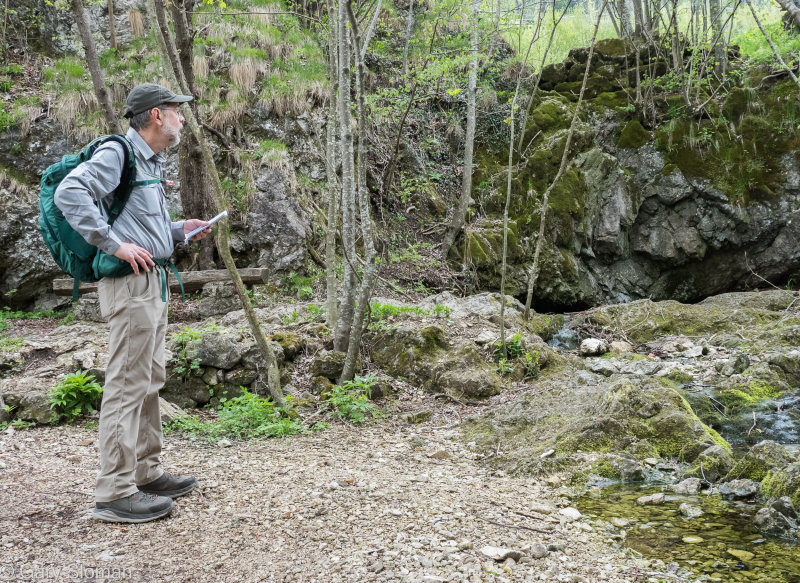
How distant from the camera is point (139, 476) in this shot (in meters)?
3.02

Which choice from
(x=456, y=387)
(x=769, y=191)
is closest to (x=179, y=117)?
(x=456, y=387)

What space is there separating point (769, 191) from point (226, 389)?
11.8 meters

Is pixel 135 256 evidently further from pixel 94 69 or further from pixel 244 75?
pixel 244 75

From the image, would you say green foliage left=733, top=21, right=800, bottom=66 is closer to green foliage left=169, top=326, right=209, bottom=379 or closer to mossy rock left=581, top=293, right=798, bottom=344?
mossy rock left=581, top=293, right=798, bottom=344

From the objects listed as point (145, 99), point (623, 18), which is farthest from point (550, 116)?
point (145, 99)

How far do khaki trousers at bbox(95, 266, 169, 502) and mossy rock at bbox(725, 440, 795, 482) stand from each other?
3665 mm

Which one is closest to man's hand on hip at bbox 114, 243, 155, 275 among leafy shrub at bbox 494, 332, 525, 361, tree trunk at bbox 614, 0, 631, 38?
leafy shrub at bbox 494, 332, 525, 361

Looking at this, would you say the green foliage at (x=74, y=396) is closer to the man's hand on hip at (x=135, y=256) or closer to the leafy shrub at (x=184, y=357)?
the leafy shrub at (x=184, y=357)

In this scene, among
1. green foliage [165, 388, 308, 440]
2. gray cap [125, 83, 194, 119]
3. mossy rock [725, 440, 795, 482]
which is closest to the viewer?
gray cap [125, 83, 194, 119]

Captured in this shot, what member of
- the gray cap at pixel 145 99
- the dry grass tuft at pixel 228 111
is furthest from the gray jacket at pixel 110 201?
the dry grass tuft at pixel 228 111

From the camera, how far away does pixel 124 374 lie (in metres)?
2.77

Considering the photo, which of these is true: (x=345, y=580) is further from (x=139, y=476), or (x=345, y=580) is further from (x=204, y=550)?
(x=139, y=476)

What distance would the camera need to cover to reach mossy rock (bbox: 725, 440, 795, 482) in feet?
11.1

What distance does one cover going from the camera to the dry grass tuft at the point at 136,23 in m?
12.8
